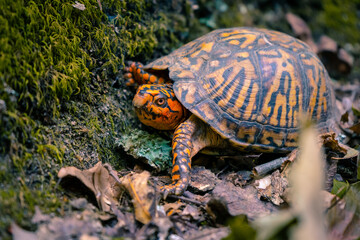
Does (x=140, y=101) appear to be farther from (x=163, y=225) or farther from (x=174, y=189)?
(x=163, y=225)

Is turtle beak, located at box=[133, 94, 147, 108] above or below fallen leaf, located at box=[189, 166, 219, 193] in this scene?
above

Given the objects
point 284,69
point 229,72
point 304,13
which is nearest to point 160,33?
point 229,72

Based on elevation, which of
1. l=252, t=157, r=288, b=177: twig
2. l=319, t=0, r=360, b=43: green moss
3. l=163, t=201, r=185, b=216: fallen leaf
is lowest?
l=252, t=157, r=288, b=177: twig

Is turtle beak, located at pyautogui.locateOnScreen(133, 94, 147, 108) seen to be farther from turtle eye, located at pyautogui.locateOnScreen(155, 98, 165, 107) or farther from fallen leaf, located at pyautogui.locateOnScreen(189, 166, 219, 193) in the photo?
fallen leaf, located at pyautogui.locateOnScreen(189, 166, 219, 193)

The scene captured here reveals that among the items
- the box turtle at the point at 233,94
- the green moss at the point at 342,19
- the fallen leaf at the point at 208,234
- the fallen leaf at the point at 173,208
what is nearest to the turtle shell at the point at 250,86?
the box turtle at the point at 233,94

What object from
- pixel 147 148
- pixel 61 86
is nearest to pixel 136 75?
pixel 147 148

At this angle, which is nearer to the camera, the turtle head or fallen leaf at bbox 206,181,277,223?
fallen leaf at bbox 206,181,277,223

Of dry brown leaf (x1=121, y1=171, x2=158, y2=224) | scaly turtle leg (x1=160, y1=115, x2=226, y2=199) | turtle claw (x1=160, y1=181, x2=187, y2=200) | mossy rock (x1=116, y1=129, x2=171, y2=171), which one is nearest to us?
dry brown leaf (x1=121, y1=171, x2=158, y2=224)

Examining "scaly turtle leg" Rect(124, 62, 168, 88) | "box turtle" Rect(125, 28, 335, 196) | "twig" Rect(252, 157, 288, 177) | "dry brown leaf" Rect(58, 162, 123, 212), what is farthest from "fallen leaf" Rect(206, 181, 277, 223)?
"scaly turtle leg" Rect(124, 62, 168, 88)
